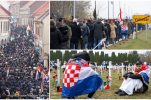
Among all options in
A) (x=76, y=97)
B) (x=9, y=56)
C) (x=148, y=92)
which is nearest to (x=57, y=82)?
(x=76, y=97)

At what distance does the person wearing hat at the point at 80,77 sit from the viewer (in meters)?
A: 5.88

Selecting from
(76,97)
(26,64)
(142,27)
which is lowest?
(76,97)

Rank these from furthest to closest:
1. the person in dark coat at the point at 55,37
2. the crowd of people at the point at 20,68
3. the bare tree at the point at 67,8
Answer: the crowd of people at the point at 20,68
the person in dark coat at the point at 55,37
the bare tree at the point at 67,8

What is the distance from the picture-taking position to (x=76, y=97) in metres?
5.95

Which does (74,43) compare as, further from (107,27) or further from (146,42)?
(146,42)

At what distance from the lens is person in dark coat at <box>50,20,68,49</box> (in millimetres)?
5922

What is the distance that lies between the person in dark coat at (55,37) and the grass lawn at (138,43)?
78 cm

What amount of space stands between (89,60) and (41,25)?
3.03 ft

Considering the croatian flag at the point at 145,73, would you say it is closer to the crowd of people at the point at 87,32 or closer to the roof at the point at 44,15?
the crowd of people at the point at 87,32

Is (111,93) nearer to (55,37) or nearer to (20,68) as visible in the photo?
(55,37)

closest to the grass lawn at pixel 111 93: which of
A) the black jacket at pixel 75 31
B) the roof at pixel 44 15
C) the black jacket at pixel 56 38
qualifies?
the black jacket at pixel 56 38

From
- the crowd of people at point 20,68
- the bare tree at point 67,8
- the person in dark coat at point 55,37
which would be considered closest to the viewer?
the bare tree at point 67,8

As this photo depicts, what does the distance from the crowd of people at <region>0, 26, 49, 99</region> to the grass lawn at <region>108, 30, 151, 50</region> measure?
4.00ft

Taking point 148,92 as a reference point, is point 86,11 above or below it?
above
